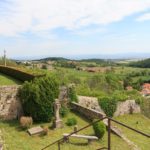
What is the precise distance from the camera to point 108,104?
2512 cm

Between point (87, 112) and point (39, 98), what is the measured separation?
442cm

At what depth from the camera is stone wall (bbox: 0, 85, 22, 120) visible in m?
18.8

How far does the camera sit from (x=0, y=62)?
40.2 meters

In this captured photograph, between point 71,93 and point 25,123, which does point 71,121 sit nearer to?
point 25,123

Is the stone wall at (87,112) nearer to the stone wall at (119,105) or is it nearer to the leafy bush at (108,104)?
the stone wall at (119,105)

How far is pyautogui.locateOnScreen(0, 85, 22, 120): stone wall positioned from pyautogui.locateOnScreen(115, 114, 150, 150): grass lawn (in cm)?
820

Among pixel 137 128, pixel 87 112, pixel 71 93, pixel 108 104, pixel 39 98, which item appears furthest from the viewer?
pixel 108 104

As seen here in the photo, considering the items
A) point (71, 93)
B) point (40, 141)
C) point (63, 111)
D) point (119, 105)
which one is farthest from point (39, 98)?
point (119, 105)

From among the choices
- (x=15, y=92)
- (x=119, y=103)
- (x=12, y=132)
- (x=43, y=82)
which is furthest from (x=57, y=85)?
(x=119, y=103)

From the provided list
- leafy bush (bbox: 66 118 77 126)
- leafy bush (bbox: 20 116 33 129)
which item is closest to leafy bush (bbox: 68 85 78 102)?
leafy bush (bbox: 66 118 77 126)

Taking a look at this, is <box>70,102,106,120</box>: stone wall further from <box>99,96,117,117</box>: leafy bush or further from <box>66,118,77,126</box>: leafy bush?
<box>99,96,117,117</box>: leafy bush

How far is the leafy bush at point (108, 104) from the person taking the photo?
25.0m

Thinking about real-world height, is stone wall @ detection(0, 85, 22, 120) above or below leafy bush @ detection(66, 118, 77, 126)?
above

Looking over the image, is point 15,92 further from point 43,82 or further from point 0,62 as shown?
point 0,62
